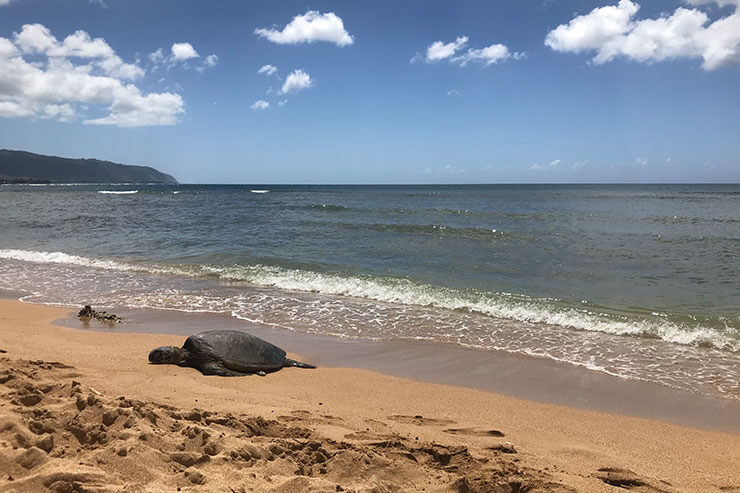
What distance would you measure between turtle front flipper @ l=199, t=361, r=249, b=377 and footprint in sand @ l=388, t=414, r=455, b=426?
251 centimetres

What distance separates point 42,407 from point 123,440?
112 cm

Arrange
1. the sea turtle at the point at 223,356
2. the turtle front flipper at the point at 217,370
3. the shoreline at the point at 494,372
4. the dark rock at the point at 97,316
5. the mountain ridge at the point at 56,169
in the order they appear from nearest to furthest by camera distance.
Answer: the shoreline at the point at 494,372 → the turtle front flipper at the point at 217,370 → the sea turtle at the point at 223,356 → the dark rock at the point at 97,316 → the mountain ridge at the point at 56,169

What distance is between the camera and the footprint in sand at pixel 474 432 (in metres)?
4.44

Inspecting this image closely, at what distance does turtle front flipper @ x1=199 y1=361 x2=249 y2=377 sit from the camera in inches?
240

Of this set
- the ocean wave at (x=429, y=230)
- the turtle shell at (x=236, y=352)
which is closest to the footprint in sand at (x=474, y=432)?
the turtle shell at (x=236, y=352)

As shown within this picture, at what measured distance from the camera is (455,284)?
38.0ft

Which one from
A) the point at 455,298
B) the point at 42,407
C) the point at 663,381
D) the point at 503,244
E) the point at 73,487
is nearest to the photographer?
the point at 73,487

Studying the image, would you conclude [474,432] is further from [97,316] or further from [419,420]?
[97,316]

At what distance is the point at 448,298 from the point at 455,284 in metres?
1.29

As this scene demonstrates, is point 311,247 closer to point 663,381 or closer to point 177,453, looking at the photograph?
point 663,381

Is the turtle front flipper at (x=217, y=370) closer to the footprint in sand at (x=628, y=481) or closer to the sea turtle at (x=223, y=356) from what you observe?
the sea turtle at (x=223, y=356)

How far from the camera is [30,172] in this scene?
6004 inches

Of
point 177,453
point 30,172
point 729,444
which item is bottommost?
point 729,444

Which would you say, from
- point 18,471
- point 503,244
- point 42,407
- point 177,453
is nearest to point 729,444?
point 177,453
